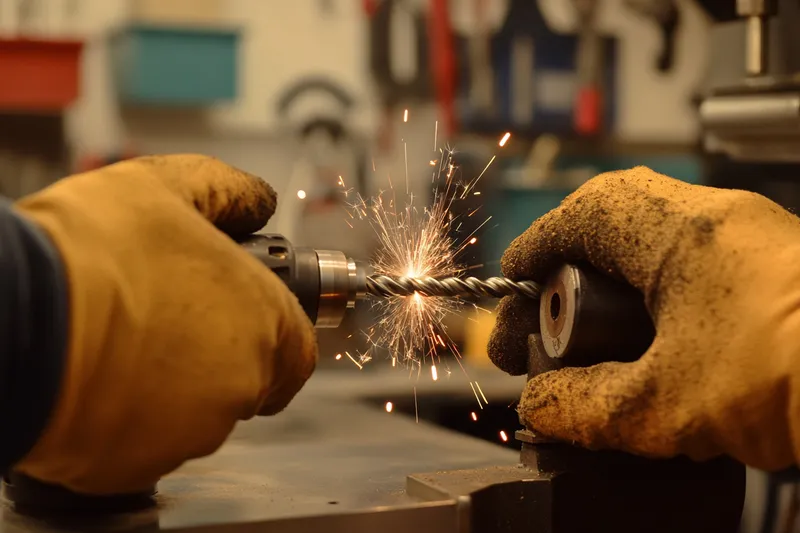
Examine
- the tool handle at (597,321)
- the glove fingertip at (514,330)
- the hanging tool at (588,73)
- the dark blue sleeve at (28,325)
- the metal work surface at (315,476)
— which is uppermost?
the hanging tool at (588,73)

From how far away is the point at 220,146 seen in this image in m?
2.57

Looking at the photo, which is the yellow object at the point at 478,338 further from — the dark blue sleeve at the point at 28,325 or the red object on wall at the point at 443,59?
the dark blue sleeve at the point at 28,325

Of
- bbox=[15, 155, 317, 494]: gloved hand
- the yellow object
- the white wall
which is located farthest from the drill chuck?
the white wall

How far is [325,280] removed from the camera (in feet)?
2.98

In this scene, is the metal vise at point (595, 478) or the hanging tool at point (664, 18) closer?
the metal vise at point (595, 478)

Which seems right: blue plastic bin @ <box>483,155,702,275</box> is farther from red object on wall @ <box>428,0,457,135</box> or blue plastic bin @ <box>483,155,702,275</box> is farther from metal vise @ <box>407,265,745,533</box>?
metal vise @ <box>407,265,745,533</box>

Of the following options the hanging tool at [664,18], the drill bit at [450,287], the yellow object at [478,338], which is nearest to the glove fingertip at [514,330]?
the drill bit at [450,287]

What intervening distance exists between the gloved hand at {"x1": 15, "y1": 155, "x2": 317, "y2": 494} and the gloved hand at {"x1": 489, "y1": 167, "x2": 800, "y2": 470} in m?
0.32

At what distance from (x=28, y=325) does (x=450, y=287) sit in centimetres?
50

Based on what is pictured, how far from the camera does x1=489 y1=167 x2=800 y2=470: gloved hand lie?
78 centimetres

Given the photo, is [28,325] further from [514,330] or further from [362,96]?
[362,96]

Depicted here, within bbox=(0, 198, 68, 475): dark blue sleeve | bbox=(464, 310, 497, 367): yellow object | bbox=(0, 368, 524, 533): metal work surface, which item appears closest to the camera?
bbox=(0, 198, 68, 475): dark blue sleeve

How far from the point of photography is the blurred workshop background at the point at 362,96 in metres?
2.29

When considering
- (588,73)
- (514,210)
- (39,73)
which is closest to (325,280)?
(39,73)
